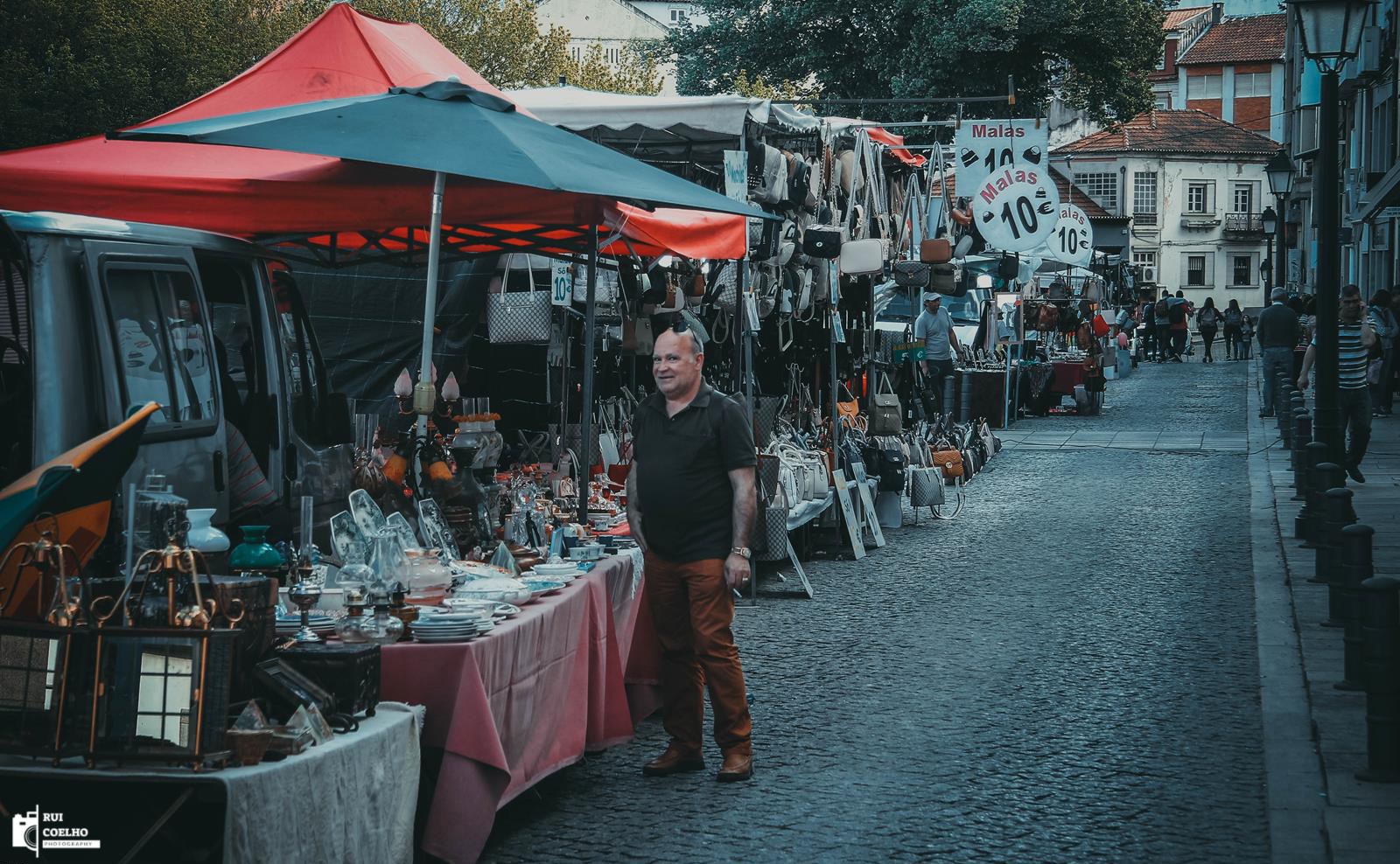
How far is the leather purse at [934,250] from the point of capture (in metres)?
15.8

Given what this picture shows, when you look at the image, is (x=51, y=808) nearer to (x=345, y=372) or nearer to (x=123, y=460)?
(x=123, y=460)

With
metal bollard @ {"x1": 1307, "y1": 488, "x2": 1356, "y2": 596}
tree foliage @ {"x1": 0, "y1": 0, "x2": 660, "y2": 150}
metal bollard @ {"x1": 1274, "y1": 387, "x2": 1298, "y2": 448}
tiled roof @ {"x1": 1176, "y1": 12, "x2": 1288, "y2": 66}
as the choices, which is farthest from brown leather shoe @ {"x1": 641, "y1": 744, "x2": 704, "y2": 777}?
tiled roof @ {"x1": 1176, "y1": 12, "x2": 1288, "y2": 66}

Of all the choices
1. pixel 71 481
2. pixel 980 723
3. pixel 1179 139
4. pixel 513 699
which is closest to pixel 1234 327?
pixel 1179 139

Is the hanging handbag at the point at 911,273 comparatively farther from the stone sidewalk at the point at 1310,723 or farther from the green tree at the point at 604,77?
the green tree at the point at 604,77

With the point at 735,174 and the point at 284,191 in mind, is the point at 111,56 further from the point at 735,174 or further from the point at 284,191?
the point at 284,191

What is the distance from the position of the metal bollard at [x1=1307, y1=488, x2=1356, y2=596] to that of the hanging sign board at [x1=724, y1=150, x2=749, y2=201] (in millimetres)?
4020

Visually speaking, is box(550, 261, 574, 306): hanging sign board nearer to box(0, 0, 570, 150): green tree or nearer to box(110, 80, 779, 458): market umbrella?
box(110, 80, 779, 458): market umbrella

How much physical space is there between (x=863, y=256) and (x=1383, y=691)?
689cm

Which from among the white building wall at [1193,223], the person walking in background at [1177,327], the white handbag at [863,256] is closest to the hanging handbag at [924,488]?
the white handbag at [863,256]

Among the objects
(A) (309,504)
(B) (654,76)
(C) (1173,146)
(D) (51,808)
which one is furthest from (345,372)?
(C) (1173,146)

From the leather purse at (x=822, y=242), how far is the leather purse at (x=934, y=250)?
13.8 feet

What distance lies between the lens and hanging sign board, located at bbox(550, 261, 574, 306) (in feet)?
34.8

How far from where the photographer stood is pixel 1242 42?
82.1 meters

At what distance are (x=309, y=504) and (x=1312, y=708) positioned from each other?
183 inches
